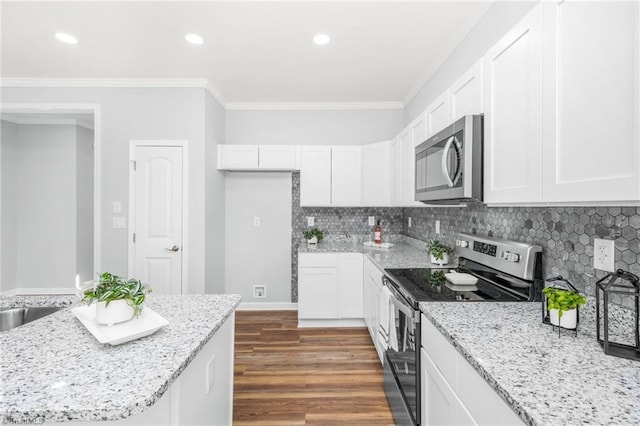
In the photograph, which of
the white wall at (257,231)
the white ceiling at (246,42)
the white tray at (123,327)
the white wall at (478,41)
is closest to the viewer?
the white tray at (123,327)

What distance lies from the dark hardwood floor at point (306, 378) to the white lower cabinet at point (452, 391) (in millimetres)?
783

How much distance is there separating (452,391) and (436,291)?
0.62 meters

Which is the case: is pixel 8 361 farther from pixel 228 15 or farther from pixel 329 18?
pixel 329 18

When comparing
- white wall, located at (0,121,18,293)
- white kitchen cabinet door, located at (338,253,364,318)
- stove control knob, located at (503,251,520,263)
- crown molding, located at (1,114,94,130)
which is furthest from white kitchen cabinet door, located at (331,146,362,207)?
white wall, located at (0,121,18,293)

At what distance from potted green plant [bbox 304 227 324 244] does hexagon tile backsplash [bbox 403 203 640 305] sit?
2.05 metres

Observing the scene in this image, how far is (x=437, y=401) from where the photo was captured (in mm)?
1319

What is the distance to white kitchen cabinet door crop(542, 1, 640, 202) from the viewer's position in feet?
2.53

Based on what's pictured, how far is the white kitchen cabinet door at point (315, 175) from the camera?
12.5 ft

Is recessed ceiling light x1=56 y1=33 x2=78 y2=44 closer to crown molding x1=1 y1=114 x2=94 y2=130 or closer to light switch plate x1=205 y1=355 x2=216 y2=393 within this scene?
crown molding x1=1 y1=114 x2=94 y2=130

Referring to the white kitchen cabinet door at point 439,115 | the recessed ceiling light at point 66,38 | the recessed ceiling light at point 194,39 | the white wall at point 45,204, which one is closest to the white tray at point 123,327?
the white kitchen cabinet door at point 439,115

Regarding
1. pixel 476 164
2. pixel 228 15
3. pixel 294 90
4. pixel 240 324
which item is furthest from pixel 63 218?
pixel 476 164

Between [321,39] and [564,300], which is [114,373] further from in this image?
Result: [321,39]

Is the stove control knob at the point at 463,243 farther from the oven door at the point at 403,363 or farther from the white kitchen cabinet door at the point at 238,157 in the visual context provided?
the white kitchen cabinet door at the point at 238,157

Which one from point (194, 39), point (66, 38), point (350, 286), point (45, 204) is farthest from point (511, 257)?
point (45, 204)
